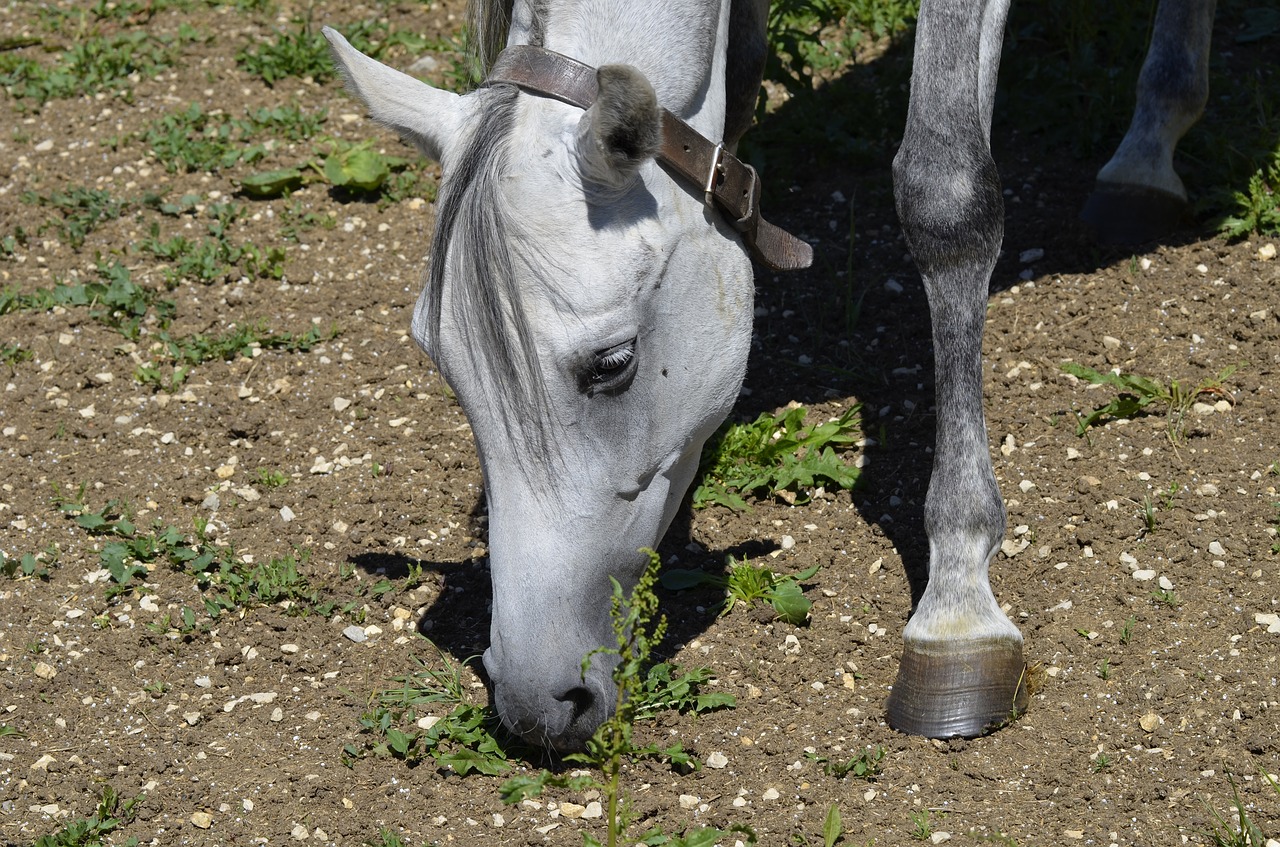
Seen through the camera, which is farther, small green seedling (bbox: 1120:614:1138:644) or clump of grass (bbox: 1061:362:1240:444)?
clump of grass (bbox: 1061:362:1240:444)

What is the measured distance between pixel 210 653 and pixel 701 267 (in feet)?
5.58

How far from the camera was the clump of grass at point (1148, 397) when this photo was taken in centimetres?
359

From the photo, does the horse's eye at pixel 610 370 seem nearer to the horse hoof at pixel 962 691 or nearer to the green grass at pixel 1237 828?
the horse hoof at pixel 962 691

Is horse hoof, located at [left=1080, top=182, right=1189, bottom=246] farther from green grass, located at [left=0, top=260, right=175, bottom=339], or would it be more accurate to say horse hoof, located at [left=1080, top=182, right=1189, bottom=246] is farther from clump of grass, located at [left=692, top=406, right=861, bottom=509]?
green grass, located at [left=0, top=260, right=175, bottom=339]

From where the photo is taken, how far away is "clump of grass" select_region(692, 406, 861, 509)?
3.62 m

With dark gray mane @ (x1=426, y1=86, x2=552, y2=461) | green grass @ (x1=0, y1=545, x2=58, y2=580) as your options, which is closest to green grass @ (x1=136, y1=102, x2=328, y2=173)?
green grass @ (x1=0, y1=545, x2=58, y2=580)

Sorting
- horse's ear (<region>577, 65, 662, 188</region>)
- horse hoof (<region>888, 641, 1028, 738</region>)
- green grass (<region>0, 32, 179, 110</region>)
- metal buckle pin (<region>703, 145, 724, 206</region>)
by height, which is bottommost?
horse hoof (<region>888, 641, 1028, 738</region>)

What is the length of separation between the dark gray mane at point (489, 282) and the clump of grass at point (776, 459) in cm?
128

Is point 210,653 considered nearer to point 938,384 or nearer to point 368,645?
point 368,645

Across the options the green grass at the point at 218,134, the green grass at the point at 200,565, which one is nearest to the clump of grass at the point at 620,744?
the green grass at the point at 200,565

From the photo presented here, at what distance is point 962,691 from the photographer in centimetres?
284

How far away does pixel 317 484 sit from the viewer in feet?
Answer: 12.7

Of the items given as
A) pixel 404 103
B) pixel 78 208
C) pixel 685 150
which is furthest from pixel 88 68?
pixel 685 150

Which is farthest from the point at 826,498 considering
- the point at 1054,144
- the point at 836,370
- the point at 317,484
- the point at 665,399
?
the point at 1054,144
